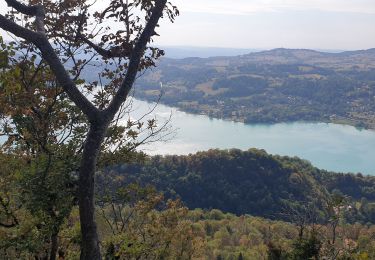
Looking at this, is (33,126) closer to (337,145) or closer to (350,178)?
(350,178)

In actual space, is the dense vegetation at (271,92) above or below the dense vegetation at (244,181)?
above

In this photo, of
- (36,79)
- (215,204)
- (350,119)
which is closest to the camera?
(36,79)

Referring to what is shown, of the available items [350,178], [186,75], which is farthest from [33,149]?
[186,75]

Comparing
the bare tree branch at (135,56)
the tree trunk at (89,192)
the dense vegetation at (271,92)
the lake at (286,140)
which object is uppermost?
the bare tree branch at (135,56)

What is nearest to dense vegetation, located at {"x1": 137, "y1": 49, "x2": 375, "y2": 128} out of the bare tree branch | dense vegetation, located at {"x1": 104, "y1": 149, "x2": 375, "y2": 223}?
dense vegetation, located at {"x1": 104, "y1": 149, "x2": 375, "y2": 223}

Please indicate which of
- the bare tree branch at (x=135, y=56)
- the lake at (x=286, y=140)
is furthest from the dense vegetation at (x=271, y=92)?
the bare tree branch at (x=135, y=56)

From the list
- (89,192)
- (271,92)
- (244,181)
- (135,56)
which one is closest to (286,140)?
(244,181)

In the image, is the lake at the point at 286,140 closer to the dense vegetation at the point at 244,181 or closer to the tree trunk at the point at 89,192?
the dense vegetation at the point at 244,181
